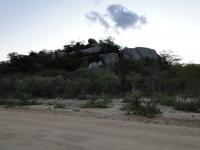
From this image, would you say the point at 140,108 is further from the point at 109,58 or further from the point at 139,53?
the point at 139,53

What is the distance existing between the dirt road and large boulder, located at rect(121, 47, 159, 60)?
58660 millimetres

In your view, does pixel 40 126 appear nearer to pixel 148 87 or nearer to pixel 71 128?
pixel 71 128

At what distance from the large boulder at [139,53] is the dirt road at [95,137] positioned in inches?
2309

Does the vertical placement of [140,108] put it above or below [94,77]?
below

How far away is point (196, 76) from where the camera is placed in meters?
42.8

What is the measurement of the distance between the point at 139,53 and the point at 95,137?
6305 centimetres

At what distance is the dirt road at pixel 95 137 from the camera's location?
9.37 m

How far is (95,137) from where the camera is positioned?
10.7 metres

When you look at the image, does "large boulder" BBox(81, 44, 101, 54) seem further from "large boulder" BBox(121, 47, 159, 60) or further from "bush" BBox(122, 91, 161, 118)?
"bush" BBox(122, 91, 161, 118)

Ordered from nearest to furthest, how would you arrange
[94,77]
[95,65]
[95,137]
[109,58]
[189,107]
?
[95,137] < [189,107] < [94,77] < [95,65] < [109,58]

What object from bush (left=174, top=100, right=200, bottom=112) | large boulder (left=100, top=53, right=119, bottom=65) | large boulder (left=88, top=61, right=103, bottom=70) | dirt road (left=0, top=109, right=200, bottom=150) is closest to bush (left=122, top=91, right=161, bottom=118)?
bush (left=174, top=100, right=200, bottom=112)

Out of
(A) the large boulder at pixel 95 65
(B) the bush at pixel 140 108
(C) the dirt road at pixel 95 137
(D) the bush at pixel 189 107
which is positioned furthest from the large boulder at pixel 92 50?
(C) the dirt road at pixel 95 137

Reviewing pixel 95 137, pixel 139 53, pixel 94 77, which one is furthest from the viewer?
pixel 139 53

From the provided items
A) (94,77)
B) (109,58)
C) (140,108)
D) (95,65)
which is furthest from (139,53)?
(140,108)
